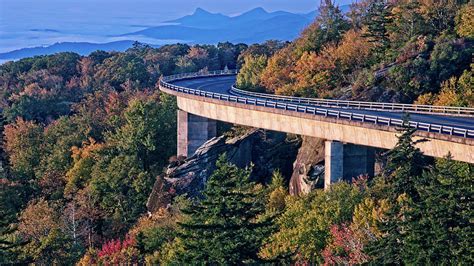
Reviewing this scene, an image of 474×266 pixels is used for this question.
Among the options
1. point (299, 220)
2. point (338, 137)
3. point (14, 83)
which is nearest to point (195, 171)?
point (338, 137)

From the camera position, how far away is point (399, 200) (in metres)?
32.3

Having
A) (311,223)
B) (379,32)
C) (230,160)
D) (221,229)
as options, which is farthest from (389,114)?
(221,229)

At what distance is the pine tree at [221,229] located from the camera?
29703 mm

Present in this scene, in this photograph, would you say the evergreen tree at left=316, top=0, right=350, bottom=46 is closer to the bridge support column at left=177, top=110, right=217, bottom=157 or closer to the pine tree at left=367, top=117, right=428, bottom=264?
the bridge support column at left=177, top=110, right=217, bottom=157

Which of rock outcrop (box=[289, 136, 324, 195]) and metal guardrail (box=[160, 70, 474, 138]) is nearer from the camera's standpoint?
metal guardrail (box=[160, 70, 474, 138])

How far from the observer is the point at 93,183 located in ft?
207

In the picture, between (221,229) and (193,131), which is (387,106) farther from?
(221,229)

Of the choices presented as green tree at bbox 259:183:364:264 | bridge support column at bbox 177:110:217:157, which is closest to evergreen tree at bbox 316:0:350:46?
bridge support column at bbox 177:110:217:157

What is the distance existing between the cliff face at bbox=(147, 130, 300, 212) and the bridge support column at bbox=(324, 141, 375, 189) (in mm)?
10491

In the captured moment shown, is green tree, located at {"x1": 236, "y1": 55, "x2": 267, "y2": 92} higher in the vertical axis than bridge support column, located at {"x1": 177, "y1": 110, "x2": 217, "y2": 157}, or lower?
higher

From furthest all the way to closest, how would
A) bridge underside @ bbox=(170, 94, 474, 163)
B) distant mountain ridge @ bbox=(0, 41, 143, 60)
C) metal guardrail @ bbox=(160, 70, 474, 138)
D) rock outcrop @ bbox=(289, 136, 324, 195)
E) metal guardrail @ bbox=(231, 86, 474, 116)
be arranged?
distant mountain ridge @ bbox=(0, 41, 143, 60) < rock outcrop @ bbox=(289, 136, 324, 195) < metal guardrail @ bbox=(231, 86, 474, 116) < bridge underside @ bbox=(170, 94, 474, 163) < metal guardrail @ bbox=(160, 70, 474, 138)

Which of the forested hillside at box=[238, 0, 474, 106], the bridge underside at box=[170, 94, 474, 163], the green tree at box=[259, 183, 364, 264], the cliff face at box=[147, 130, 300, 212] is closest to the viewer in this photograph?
the green tree at box=[259, 183, 364, 264]

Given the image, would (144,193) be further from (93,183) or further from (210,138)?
(210,138)

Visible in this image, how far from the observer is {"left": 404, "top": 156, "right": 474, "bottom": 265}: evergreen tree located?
26516 millimetres
